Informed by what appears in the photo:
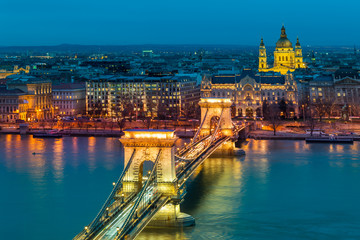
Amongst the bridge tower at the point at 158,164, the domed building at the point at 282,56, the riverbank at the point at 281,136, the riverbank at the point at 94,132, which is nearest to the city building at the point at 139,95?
the riverbank at the point at 94,132

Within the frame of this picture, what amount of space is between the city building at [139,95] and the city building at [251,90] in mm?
1618

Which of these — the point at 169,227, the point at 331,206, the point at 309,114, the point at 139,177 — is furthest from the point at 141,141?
the point at 309,114

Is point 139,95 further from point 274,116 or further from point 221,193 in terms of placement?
point 221,193

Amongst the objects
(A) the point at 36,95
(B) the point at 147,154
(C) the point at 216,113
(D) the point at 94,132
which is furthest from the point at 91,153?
(A) the point at 36,95

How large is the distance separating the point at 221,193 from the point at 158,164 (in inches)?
170

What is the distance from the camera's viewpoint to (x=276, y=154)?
97.8ft

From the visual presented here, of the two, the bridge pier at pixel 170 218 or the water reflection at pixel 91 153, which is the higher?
the water reflection at pixel 91 153

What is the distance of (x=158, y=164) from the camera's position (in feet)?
56.6

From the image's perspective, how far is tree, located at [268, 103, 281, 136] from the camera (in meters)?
39.6

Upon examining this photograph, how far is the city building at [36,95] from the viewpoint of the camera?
4584 cm

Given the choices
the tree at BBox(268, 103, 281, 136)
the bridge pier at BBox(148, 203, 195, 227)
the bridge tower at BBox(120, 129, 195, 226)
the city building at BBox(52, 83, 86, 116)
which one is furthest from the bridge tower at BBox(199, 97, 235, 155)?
the city building at BBox(52, 83, 86, 116)

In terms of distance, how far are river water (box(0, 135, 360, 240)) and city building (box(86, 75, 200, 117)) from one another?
17420 mm

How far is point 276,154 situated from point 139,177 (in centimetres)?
1316

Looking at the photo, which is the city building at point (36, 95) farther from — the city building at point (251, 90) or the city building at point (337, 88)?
the city building at point (337, 88)
